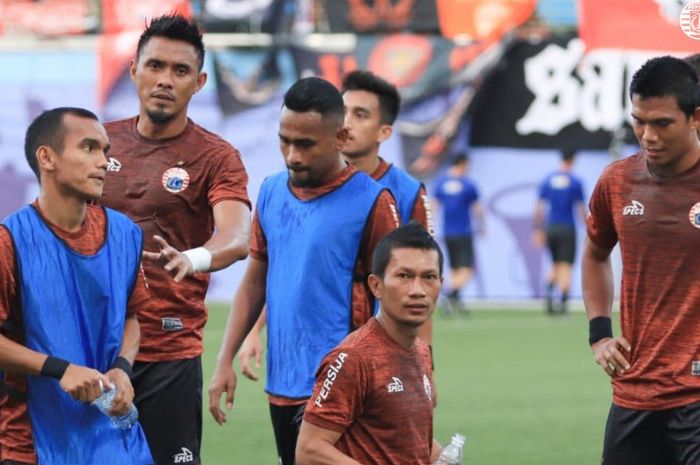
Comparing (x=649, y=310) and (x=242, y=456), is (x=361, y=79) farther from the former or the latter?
(x=242, y=456)

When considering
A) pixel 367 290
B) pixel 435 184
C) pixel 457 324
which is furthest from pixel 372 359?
pixel 435 184

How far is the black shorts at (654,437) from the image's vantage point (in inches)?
261

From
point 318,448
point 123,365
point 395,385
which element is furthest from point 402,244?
point 123,365

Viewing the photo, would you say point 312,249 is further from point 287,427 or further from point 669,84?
point 669,84

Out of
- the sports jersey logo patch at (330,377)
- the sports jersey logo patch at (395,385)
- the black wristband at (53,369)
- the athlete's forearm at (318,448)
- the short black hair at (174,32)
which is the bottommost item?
the athlete's forearm at (318,448)

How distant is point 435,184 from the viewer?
25.1 meters

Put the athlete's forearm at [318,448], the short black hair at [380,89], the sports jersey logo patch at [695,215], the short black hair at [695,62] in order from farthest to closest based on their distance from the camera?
1. the short black hair at [380,89]
2. the short black hair at [695,62]
3. the sports jersey logo patch at [695,215]
4. the athlete's forearm at [318,448]

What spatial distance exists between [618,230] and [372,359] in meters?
1.49

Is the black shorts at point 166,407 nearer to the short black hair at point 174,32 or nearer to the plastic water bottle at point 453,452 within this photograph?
the short black hair at point 174,32

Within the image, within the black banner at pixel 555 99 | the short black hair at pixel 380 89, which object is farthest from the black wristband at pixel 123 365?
the black banner at pixel 555 99

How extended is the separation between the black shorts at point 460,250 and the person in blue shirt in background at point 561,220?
119cm

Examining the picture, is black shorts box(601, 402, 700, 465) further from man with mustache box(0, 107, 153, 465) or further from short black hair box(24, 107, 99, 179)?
short black hair box(24, 107, 99, 179)

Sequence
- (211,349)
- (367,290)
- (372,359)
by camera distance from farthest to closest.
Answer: (211,349) → (367,290) → (372,359)

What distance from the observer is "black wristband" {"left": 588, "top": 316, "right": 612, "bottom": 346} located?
275 inches
